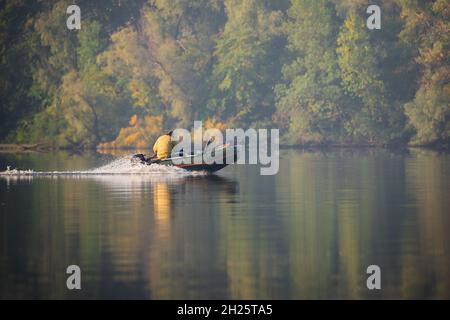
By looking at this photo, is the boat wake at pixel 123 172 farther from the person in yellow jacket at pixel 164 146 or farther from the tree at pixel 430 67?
the tree at pixel 430 67

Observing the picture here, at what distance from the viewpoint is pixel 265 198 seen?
34.4m

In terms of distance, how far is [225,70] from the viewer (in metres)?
87.6

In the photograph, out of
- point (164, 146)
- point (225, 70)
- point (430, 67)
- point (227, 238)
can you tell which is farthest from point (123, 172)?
point (225, 70)

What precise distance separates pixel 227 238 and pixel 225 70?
6255 cm

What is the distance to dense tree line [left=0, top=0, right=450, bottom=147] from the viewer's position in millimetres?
82062

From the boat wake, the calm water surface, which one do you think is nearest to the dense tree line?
the boat wake

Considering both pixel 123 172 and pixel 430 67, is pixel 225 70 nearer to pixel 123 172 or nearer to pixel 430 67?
pixel 430 67

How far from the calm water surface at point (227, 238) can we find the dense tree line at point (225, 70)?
135 ft

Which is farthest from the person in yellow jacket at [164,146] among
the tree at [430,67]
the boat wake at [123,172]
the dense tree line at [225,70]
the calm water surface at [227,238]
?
the dense tree line at [225,70]

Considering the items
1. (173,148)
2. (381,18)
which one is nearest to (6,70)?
(381,18)

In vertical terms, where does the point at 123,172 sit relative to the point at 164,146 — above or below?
below

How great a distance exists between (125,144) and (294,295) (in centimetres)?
6245
